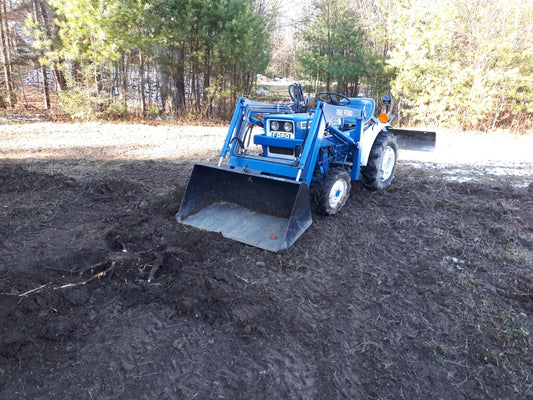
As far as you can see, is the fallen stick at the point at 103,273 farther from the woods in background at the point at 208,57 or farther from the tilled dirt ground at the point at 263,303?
the woods in background at the point at 208,57

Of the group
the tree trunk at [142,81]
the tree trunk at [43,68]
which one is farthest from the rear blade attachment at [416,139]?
the tree trunk at [43,68]

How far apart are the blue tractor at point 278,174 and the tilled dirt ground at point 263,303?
27 cm

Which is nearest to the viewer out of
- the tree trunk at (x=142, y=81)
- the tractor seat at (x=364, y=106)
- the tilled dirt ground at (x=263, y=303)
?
the tilled dirt ground at (x=263, y=303)

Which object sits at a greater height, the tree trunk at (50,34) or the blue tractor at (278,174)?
the tree trunk at (50,34)

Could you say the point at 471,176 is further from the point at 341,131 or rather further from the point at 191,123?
the point at 191,123

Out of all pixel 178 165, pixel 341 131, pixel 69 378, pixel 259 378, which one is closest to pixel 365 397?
pixel 259 378

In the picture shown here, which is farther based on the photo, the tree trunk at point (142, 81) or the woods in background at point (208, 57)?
the tree trunk at point (142, 81)

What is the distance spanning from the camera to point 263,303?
3.11m

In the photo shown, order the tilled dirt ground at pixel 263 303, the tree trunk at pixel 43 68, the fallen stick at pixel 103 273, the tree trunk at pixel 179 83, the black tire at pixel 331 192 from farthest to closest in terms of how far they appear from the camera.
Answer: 1. the tree trunk at pixel 43 68
2. the tree trunk at pixel 179 83
3. the black tire at pixel 331 192
4. the fallen stick at pixel 103 273
5. the tilled dirt ground at pixel 263 303

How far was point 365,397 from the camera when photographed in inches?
89.9

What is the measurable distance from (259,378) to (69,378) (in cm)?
120

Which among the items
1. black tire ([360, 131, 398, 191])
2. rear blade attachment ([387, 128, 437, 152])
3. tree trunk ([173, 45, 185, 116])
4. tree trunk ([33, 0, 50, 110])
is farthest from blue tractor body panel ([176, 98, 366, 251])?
tree trunk ([33, 0, 50, 110])

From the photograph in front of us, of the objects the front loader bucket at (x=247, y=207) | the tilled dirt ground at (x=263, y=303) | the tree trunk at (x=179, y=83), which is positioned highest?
the tree trunk at (x=179, y=83)

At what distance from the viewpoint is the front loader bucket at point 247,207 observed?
13.4ft
